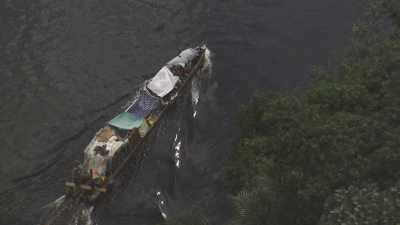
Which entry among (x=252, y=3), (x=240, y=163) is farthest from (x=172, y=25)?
(x=240, y=163)

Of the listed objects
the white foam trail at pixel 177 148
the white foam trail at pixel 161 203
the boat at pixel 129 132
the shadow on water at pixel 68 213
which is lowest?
the white foam trail at pixel 161 203

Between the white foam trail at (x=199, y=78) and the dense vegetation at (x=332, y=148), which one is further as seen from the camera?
the white foam trail at (x=199, y=78)

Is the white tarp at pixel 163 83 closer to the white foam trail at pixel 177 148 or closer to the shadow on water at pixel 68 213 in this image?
the white foam trail at pixel 177 148

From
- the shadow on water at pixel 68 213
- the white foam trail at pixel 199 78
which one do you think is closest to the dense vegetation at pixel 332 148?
the white foam trail at pixel 199 78

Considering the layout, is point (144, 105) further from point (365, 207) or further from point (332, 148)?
point (365, 207)

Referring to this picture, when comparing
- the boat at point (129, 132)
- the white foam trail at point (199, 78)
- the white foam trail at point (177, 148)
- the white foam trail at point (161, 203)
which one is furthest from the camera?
the white foam trail at point (199, 78)

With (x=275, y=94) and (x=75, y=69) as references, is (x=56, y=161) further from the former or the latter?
(x=275, y=94)

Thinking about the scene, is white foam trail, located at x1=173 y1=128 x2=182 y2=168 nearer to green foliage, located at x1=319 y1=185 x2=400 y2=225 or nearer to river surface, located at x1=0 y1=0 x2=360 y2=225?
river surface, located at x1=0 y1=0 x2=360 y2=225

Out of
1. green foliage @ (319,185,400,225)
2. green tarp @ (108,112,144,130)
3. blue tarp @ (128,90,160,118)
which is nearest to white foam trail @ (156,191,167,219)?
green tarp @ (108,112,144,130)
